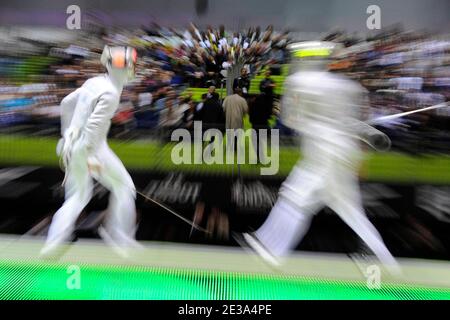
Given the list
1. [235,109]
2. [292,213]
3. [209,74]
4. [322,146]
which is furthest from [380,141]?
[209,74]

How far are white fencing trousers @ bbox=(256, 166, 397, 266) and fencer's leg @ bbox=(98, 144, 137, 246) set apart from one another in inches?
33.4

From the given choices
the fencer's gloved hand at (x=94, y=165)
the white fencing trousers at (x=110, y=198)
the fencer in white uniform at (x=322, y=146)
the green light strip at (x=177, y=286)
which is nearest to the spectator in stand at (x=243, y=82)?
the fencer in white uniform at (x=322, y=146)

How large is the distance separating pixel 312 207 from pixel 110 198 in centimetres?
129

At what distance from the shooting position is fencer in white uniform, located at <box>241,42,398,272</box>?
105 inches

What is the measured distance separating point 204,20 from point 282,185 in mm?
1116

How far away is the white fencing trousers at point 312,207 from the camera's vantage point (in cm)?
269

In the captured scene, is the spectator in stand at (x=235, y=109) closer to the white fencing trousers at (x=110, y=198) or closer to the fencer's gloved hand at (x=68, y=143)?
the white fencing trousers at (x=110, y=198)

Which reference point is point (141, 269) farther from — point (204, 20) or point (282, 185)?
→ point (204, 20)

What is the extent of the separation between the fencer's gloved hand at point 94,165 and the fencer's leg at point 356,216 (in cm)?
147

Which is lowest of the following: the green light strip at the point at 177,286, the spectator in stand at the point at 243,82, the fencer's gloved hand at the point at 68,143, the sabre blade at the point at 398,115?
the green light strip at the point at 177,286

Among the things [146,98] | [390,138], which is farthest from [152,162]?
[390,138]

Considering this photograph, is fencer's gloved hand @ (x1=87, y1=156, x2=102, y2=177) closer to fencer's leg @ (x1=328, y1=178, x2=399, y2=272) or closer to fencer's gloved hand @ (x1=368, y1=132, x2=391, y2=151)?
fencer's leg @ (x1=328, y1=178, x2=399, y2=272)

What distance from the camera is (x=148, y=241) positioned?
2.89 m

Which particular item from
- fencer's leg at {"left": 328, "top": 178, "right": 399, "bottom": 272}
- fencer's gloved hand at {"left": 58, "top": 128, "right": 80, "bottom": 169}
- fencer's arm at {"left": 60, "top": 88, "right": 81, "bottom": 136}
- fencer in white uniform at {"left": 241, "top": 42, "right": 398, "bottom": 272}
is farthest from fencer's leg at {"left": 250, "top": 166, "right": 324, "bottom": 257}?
fencer's arm at {"left": 60, "top": 88, "right": 81, "bottom": 136}
